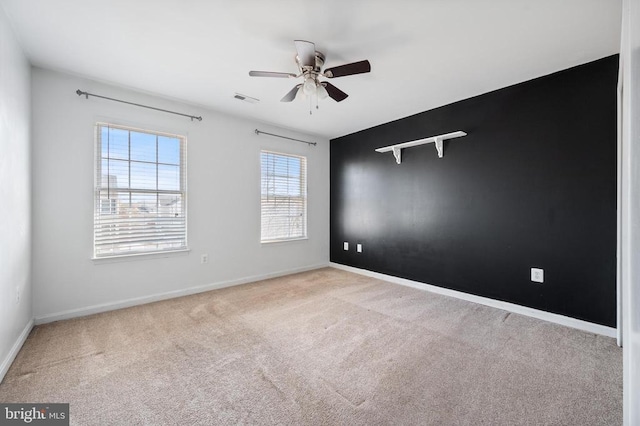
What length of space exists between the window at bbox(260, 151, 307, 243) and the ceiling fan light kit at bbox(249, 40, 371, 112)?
190 cm

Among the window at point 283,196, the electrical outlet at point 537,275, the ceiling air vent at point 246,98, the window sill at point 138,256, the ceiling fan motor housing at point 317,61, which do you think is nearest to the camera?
the ceiling fan motor housing at point 317,61

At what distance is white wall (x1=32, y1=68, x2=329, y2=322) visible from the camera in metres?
2.67

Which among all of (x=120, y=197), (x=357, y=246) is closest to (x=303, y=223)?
(x=357, y=246)

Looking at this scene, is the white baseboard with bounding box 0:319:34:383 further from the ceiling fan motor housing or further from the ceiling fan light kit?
the ceiling fan motor housing

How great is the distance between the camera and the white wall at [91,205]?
267 cm

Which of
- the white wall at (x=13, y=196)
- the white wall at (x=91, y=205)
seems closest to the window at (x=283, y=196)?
the white wall at (x=91, y=205)

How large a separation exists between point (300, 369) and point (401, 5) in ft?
8.59

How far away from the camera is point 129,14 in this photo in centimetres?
192

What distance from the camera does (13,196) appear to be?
2.09 meters

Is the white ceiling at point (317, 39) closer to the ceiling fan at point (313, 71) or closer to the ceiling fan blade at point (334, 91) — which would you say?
the ceiling fan at point (313, 71)

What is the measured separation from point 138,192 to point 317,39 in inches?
103

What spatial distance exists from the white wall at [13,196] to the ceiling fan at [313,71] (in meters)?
1.77

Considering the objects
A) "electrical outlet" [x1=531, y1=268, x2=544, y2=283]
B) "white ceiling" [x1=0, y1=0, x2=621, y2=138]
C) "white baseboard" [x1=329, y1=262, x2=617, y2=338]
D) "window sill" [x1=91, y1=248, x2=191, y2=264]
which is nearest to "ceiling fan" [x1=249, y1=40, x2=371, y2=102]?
"white ceiling" [x1=0, y1=0, x2=621, y2=138]

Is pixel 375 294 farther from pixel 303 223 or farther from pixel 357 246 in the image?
pixel 303 223
